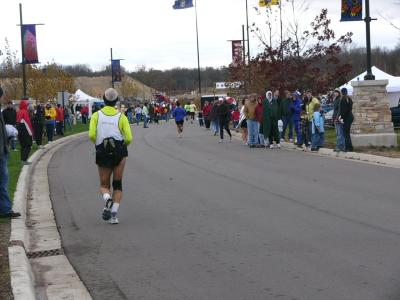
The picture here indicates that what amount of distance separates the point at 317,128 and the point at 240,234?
11617 mm

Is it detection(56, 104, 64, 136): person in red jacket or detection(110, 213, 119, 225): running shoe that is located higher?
Answer: detection(56, 104, 64, 136): person in red jacket

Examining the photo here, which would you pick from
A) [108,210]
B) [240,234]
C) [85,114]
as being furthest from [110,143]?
[85,114]

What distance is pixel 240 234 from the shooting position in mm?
8141

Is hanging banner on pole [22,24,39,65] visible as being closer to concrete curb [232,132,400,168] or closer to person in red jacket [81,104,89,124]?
concrete curb [232,132,400,168]

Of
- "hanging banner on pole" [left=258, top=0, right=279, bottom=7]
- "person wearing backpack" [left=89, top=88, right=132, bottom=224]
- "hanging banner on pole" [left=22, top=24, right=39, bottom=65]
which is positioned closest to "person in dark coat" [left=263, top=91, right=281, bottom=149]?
"hanging banner on pole" [left=258, top=0, right=279, bottom=7]

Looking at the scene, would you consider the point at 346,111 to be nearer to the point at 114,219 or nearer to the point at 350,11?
the point at 350,11

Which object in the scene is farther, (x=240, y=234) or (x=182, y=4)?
(x=182, y=4)

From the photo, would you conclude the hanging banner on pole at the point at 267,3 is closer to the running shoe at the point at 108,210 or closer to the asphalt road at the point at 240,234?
the asphalt road at the point at 240,234

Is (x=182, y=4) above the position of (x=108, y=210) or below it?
above

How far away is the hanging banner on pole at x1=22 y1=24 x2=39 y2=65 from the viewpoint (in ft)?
95.7

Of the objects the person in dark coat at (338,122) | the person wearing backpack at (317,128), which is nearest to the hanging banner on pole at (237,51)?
the person wearing backpack at (317,128)

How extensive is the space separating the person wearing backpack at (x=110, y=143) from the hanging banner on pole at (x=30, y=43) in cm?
2110

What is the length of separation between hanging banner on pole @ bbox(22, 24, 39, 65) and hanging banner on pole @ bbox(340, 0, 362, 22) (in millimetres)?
14504

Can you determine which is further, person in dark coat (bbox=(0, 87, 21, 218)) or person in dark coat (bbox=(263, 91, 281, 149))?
person in dark coat (bbox=(263, 91, 281, 149))
